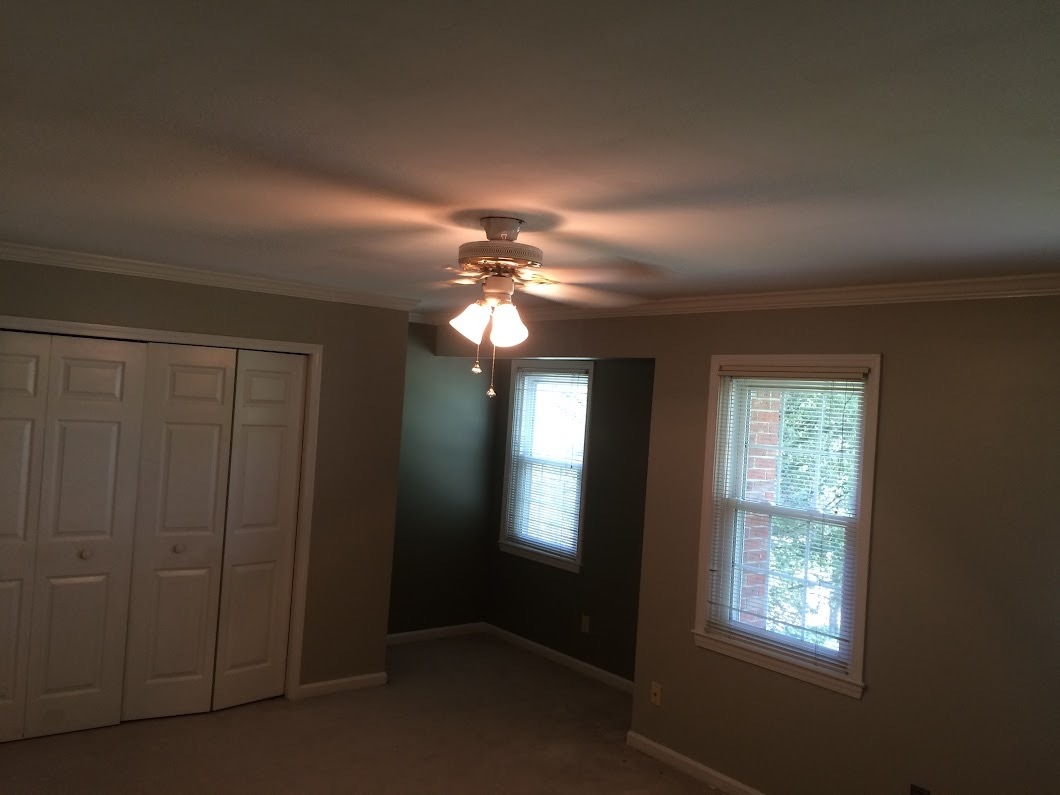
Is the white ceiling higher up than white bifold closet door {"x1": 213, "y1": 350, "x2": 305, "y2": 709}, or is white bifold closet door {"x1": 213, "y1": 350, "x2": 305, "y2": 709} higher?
the white ceiling

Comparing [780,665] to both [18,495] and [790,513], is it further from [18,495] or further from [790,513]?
[18,495]

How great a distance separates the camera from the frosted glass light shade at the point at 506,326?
8.05ft

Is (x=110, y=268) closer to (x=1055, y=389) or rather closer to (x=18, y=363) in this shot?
(x=18, y=363)

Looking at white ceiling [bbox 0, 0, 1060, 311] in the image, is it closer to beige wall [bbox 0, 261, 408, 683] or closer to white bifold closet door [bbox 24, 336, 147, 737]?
white bifold closet door [bbox 24, 336, 147, 737]

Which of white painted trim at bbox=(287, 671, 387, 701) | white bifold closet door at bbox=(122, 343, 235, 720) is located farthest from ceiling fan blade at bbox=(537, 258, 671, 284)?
white painted trim at bbox=(287, 671, 387, 701)

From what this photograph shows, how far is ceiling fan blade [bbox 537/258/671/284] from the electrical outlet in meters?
2.13

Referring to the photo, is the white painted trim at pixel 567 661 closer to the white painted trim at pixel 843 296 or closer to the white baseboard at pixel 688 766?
the white baseboard at pixel 688 766

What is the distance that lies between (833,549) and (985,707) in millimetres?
808

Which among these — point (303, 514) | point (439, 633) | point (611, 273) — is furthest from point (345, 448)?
point (611, 273)

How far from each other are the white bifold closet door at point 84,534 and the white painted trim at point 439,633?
6.80ft

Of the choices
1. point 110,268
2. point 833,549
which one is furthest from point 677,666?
point 110,268

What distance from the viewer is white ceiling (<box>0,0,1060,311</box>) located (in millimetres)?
1220

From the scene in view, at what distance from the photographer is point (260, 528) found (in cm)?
454

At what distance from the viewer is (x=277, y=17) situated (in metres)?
1.25
